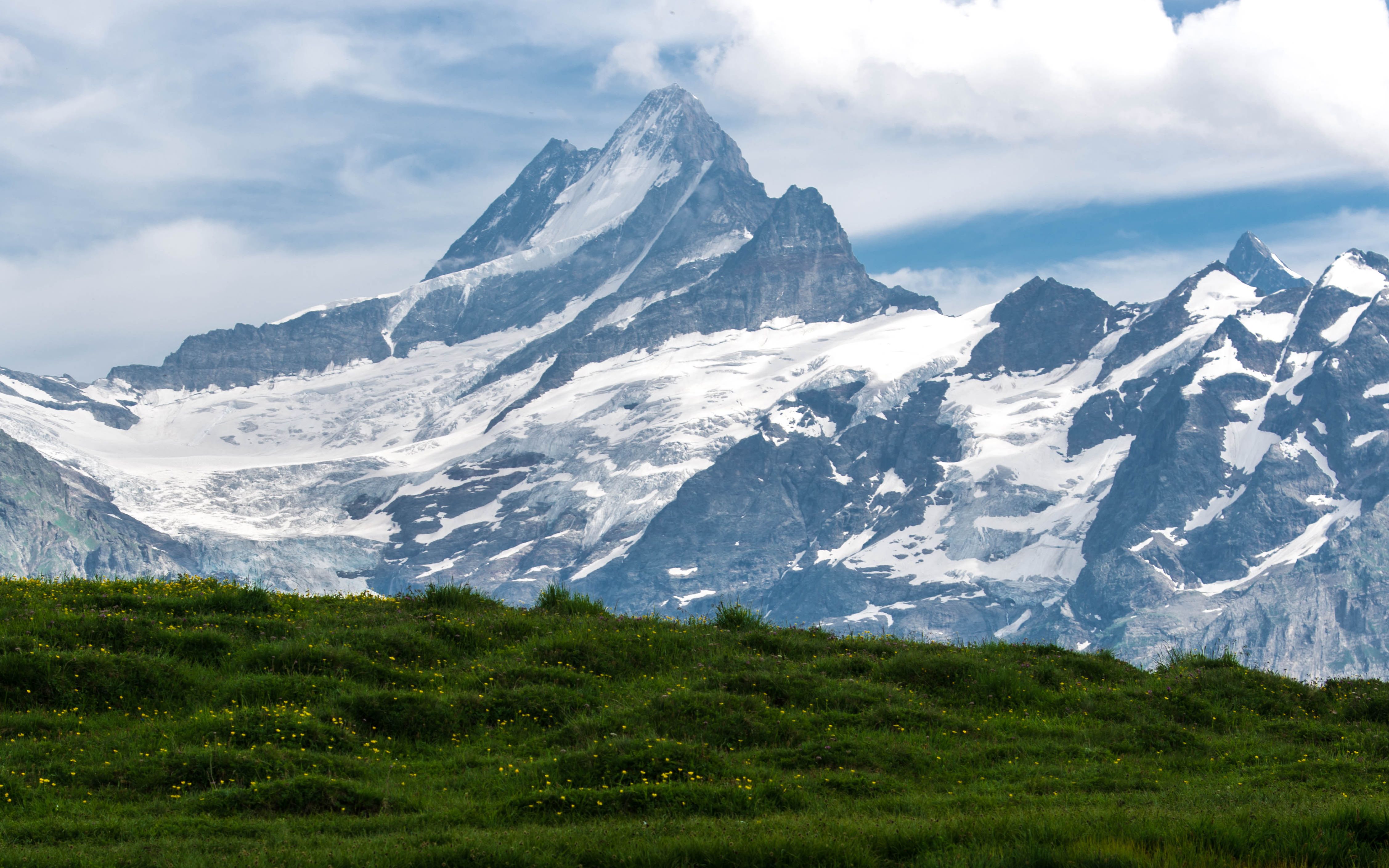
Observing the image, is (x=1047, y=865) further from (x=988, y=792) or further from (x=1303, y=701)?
(x=1303, y=701)

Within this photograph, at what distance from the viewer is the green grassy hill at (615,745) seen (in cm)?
1406

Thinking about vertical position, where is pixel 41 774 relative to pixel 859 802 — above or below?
above

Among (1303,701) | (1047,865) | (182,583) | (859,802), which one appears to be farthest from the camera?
(182,583)

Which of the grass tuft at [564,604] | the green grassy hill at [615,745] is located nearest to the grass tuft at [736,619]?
the green grassy hill at [615,745]

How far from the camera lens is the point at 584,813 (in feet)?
52.7

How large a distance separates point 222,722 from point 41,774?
8.38 feet

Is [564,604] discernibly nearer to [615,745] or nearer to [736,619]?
[736,619]

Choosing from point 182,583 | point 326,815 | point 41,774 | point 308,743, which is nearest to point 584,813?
point 326,815

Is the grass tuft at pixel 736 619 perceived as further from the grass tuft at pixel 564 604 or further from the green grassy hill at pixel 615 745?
the grass tuft at pixel 564 604

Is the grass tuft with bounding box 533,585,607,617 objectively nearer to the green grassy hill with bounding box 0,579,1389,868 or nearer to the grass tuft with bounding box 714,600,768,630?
the green grassy hill with bounding box 0,579,1389,868

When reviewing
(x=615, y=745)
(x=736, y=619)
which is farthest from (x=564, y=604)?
(x=615, y=745)

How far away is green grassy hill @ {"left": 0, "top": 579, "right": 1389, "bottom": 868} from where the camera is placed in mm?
14062

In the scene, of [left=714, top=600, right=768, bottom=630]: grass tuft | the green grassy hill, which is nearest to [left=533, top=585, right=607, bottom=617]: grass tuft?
the green grassy hill

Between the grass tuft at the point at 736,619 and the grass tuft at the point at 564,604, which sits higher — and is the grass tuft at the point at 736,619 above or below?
below
